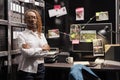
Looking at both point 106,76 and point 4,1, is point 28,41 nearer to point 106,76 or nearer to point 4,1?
point 4,1

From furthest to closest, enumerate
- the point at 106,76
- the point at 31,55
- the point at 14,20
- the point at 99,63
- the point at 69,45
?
the point at 69,45
the point at 106,76
the point at 99,63
the point at 14,20
the point at 31,55

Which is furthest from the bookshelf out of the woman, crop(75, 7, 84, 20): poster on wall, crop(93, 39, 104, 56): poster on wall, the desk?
crop(93, 39, 104, 56): poster on wall

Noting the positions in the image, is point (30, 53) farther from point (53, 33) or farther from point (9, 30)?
point (53, 33)

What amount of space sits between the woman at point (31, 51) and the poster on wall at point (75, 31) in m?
0.92

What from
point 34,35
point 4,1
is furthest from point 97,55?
point 4,1

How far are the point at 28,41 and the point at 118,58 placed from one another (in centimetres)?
123

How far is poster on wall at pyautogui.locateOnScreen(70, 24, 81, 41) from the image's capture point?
11.2ft

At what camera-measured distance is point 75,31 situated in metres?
3.43

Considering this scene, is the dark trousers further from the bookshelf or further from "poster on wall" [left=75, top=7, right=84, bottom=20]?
"poster on wall" [left=75, top=7, right=84, bottom=20]

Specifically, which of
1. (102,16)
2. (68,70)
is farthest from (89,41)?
(68,70)

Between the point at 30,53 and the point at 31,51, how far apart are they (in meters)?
0.02

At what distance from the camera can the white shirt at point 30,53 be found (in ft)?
7.93

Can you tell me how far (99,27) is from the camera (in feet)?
11.0

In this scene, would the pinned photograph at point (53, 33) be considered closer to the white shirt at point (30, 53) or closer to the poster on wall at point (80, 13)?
the poster on wall at point (80, 13)
